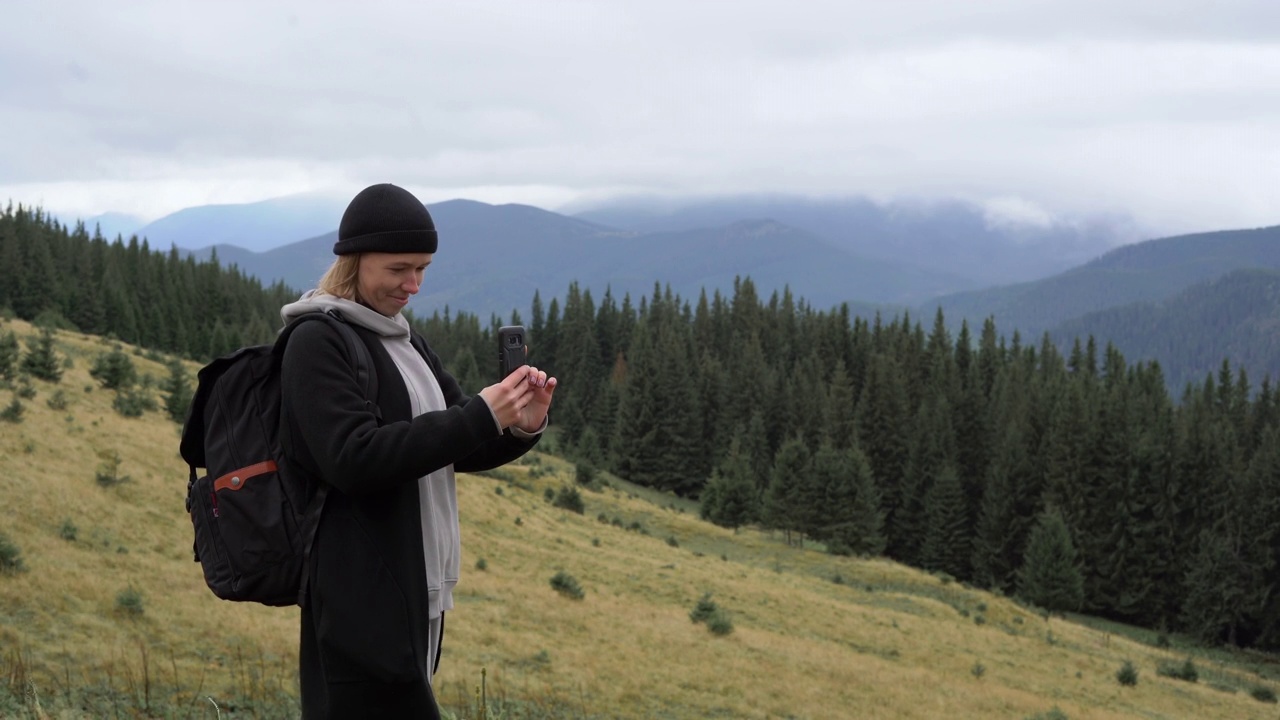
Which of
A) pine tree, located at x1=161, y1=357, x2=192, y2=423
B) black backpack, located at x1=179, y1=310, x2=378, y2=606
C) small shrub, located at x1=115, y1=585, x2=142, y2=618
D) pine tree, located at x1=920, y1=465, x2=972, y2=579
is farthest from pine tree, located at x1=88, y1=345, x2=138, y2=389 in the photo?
pine tree, located at x1=920, y1=465, x2=972, y2=579

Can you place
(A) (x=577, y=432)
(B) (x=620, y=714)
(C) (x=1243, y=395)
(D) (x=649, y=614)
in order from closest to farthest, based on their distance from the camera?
(B) (x=620, y=714) → (D) (x=649, y=614) → (A) (x=577, y=432) → (C) (x=1243, y=395)

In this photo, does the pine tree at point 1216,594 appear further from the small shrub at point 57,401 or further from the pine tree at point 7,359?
the pine tree at point 7,359

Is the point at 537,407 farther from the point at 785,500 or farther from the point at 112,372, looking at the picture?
the point at 785,500

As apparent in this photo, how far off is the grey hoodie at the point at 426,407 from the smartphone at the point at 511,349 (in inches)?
11.9

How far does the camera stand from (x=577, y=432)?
101125 mm

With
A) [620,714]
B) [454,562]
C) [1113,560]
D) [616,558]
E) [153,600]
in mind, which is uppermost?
[454,562]

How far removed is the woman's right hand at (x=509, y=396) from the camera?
3066 millimetres

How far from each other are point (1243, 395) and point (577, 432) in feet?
252

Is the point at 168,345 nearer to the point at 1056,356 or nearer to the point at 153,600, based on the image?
the point at 153,600

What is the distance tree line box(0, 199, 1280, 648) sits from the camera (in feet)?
223

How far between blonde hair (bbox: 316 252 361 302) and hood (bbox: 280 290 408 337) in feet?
0.11

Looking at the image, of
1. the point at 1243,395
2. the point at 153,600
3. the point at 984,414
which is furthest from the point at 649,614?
the point at 1243,395

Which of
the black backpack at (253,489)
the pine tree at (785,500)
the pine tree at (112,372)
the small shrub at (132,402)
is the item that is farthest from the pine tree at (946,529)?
the black backpack at (253,489)

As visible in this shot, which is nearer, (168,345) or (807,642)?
(807,642)
